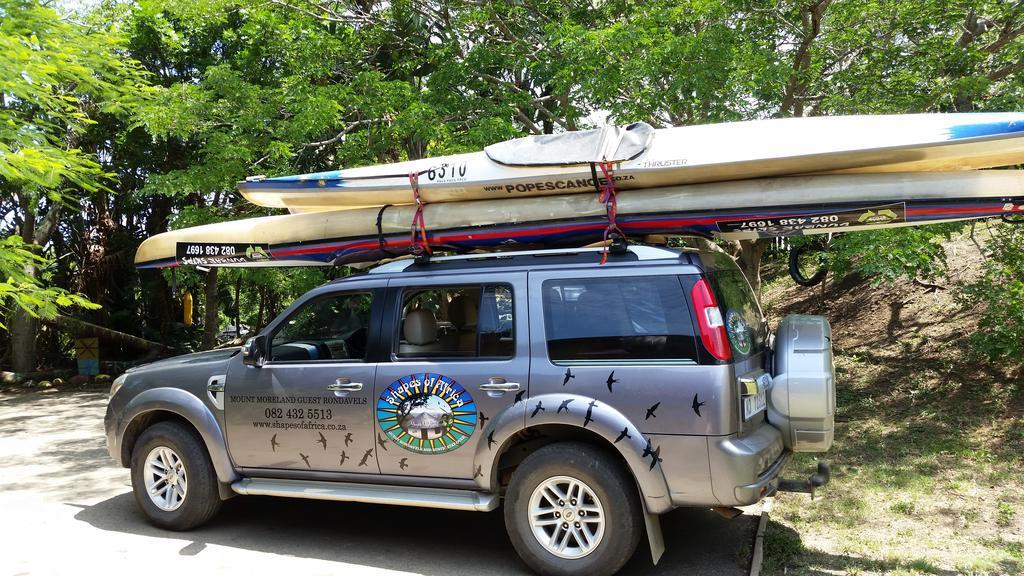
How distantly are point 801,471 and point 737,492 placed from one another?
2936 millimetres

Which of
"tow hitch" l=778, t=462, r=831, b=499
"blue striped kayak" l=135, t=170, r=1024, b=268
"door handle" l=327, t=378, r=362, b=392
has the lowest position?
"tow hitch" l=778, t=462, r=831, b=499

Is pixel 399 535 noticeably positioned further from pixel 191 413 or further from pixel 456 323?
pixel 191 413

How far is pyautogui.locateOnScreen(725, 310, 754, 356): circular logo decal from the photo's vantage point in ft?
14.6

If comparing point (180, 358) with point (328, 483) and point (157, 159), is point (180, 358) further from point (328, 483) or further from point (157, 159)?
point (157, 159)

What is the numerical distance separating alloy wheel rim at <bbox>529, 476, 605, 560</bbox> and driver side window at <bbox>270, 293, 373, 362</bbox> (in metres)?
1.72

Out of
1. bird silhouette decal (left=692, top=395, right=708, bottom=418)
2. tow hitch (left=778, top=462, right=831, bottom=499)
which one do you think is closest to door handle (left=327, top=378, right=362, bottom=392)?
bird silhouette decal (left=692, top=395, right=708, bottom=418)

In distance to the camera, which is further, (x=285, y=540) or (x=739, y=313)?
(x=285, y=540)

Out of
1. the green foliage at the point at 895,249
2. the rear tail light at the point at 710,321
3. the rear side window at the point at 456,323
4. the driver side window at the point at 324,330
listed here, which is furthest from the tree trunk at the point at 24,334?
the rear tail light at the point at 710,321

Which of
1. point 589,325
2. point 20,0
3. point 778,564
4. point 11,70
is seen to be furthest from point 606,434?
point 20,0

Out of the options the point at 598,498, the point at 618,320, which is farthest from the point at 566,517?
the point at 618,320

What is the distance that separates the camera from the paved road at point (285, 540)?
4.97m

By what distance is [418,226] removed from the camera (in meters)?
5.51

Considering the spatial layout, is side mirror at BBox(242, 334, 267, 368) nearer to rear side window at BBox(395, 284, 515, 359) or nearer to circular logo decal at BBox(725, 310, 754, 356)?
rear side window at BBox(395, 284, 515, 359)

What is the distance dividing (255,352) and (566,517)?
249cm
